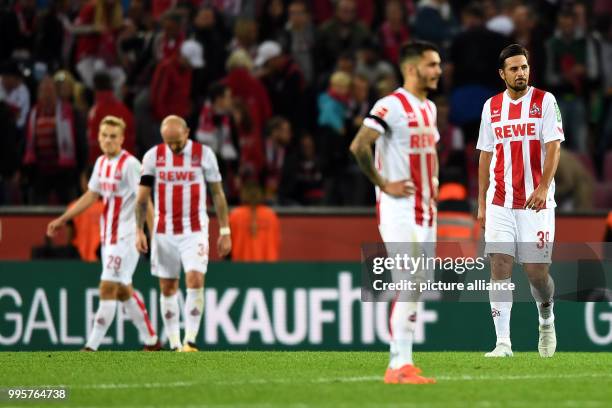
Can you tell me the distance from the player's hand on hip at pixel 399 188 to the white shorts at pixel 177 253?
176 inches

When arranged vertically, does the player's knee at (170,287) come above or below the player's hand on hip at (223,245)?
below

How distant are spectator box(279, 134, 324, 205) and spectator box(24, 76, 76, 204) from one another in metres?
2.54

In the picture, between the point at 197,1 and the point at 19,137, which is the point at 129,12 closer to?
the point at 197,1

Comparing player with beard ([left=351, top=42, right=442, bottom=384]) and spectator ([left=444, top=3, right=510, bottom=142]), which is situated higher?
spectator ([left=444, top=3, right=510, bottom=142])

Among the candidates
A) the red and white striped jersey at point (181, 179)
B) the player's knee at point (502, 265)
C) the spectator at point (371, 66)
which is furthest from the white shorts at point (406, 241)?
the spectator at point (371, 66)

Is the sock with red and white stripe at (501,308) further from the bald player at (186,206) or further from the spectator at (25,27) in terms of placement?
the spectator at (25,27)

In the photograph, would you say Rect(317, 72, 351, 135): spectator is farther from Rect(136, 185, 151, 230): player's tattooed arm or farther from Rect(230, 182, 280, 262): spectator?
Rect(136, 185, 151, 230): player's tattooed arm

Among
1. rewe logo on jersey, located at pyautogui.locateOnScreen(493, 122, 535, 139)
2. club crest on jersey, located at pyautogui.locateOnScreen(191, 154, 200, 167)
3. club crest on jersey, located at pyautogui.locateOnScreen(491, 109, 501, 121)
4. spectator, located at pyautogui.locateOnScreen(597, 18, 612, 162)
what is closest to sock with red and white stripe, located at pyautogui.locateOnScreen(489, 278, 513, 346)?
rewe logo on jersey, located at pyautogui.locateOnScreen(493, 122, 535, 139)

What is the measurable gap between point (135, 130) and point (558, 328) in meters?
5.74

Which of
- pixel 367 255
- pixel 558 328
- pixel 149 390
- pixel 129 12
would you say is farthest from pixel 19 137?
pixel 149 390

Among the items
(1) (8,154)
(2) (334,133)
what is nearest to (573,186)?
(2) (334,133)

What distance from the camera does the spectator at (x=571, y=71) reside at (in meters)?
18.5

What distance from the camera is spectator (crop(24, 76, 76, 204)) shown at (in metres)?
17.8

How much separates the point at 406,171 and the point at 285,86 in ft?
29.9
